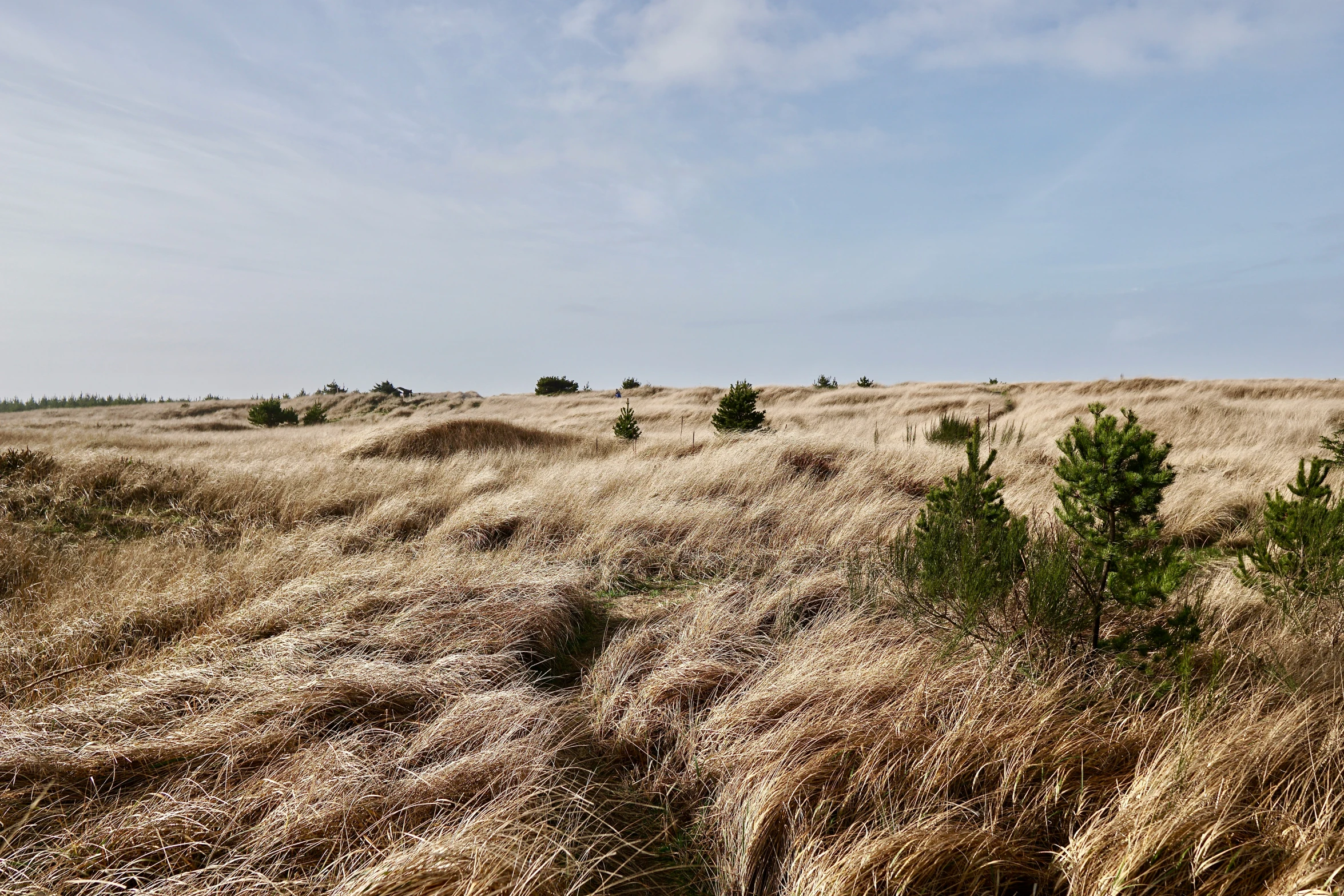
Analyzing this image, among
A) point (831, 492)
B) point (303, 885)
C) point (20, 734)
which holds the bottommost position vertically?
point (303, 885)

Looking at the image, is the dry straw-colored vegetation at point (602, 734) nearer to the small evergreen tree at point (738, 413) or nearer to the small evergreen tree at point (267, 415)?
the small evergreen tree at point (738, 413)

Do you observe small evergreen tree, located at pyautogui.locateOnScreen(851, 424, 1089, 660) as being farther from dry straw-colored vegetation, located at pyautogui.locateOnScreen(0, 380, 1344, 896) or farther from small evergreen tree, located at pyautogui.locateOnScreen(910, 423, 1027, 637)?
dry straw-colored vegetation, located at pyautogui.locateOnScreen(0, 380, 1344, 896)

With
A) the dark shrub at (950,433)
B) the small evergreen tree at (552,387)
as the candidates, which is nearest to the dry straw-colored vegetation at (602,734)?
the dark shrub at (950,433)

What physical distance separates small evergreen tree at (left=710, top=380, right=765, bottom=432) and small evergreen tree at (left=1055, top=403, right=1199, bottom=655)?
10463 mm

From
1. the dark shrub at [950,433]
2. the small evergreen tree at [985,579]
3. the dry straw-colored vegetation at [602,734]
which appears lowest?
the dry straw-colored vegetation at [602,734]

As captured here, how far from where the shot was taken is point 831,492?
7.61 meters

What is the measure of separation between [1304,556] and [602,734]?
4250mm

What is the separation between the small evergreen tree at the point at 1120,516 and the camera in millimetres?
3123

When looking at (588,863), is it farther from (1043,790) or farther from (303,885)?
(1043,790)

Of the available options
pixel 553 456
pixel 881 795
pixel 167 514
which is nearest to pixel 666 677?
pixel 881 795

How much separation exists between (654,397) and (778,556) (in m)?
26.7

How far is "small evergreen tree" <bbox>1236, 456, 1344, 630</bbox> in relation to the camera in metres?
3.77

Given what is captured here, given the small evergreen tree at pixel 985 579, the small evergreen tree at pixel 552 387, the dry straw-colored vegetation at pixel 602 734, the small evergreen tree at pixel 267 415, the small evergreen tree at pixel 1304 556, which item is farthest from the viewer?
the small evergreen tree at pixel 552 387

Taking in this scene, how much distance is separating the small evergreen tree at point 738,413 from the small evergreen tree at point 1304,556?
9.97 metres
